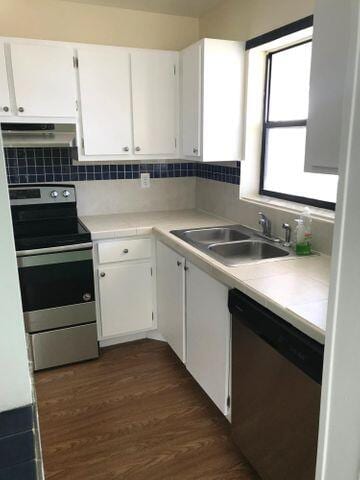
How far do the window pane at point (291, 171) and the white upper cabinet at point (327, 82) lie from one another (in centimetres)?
78

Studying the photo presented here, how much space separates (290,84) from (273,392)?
1855 mm

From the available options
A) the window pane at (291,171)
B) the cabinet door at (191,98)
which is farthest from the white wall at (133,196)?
the window pane at (291,171)

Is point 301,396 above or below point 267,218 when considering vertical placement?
below

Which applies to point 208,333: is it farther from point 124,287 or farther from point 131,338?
point 131,338

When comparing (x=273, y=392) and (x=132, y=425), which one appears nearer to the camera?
(x=273, y=392)

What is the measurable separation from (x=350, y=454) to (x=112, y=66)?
2.64m

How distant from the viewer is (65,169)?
119 inches

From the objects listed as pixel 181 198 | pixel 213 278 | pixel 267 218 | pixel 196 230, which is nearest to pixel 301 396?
pixel 213 278

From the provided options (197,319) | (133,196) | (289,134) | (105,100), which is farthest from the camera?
(133,196)

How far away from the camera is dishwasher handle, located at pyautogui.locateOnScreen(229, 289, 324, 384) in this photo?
1.27 meters

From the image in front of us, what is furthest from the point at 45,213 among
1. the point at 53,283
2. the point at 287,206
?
the point at 287,206

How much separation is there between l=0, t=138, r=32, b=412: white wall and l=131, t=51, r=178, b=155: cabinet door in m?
2.24

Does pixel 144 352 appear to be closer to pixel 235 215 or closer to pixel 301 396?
pixel 235 215

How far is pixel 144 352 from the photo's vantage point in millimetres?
2910
